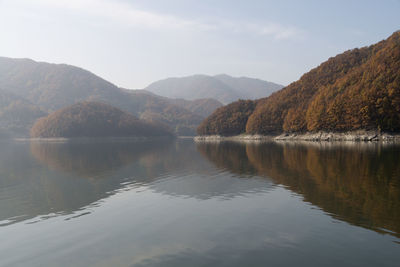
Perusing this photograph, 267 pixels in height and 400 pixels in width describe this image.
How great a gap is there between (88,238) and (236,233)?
941 centimetres

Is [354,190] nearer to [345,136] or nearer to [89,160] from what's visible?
[89,160]

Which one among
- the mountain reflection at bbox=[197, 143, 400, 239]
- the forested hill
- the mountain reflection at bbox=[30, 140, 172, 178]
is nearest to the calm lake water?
the mountain reflection at bbox=[197, 143, 400, 239]

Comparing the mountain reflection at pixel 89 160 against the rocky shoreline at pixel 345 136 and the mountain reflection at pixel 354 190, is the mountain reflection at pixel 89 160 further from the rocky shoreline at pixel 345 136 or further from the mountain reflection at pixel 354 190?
the rocky shoreline at pixel 345 136

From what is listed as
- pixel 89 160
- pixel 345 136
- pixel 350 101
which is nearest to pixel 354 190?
pixel 89 160

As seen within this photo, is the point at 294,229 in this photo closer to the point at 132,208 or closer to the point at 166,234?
the point at 166,234

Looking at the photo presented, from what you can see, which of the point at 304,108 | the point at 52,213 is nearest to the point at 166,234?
the point at 52,213

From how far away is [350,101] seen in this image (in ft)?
415

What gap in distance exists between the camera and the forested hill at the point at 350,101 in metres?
112

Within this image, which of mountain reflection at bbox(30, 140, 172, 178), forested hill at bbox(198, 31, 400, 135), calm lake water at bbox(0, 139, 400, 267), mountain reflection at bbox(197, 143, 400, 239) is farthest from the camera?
forested hill at bbox(198, 31, 400, 135)

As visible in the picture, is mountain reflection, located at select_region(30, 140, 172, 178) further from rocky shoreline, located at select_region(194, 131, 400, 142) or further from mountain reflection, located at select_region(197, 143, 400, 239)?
rocky shoreline, located at select_region(194, 131, 400, 142)

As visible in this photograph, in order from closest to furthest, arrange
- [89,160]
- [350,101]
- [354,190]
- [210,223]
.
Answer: [210,223] < [354,190] < [89,160] < [350,101]

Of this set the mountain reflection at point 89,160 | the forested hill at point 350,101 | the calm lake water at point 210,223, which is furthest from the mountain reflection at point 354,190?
the forested hill at point 350,101

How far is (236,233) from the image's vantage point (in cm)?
1725

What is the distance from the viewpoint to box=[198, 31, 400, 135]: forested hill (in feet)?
368
